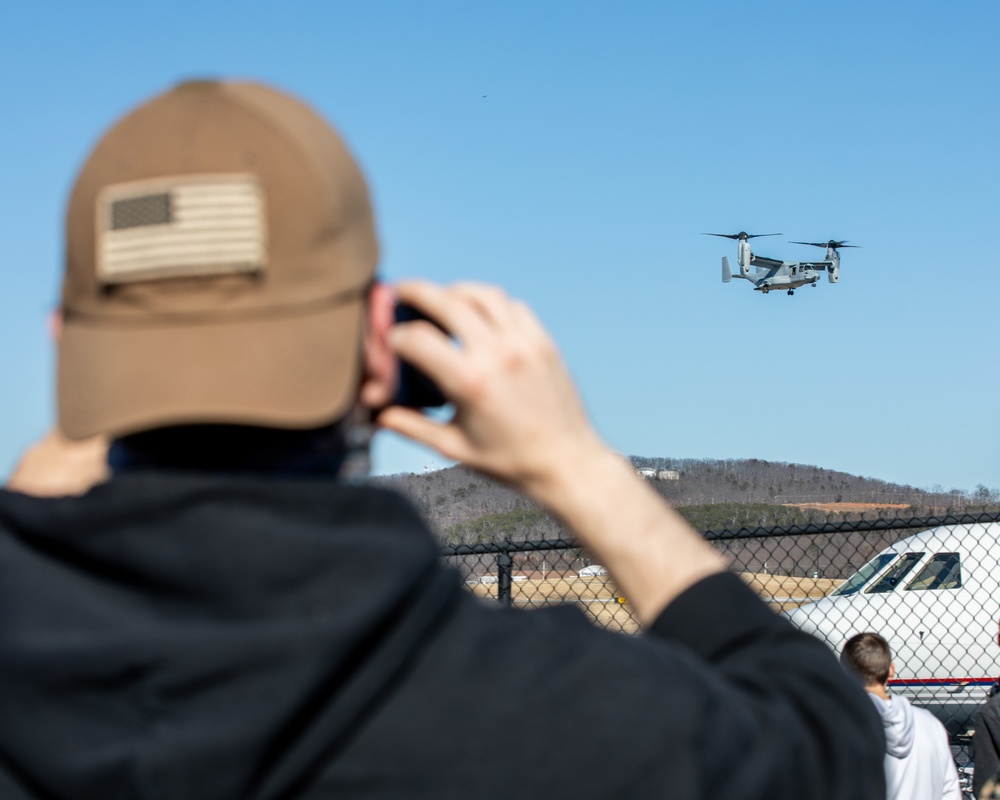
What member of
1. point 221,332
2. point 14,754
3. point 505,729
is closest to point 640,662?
point 505,729

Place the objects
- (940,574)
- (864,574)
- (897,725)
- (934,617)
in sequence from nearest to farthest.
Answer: (897,725) < (934,617) < (940,574) < (864,574)

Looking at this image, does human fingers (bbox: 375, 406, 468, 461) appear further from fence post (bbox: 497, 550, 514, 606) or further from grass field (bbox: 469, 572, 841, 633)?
fence post (bbox: 497, 550, 514, 606)

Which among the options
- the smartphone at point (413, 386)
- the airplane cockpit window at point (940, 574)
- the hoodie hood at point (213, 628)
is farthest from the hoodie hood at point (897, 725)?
the airplane cockpit window at point (940, 574)

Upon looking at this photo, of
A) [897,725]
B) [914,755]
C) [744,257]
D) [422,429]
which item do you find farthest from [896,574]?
[744,257]

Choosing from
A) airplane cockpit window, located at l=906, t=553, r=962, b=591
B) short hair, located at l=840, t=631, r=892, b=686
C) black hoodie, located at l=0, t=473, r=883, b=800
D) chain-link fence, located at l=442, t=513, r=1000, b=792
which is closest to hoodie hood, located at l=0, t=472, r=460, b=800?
black hoodie, located at l=0, t=473, r=883, b=800

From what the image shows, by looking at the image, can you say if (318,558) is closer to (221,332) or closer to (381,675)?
(381,675)

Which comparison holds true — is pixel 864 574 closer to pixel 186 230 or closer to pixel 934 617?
pixel 934 617
